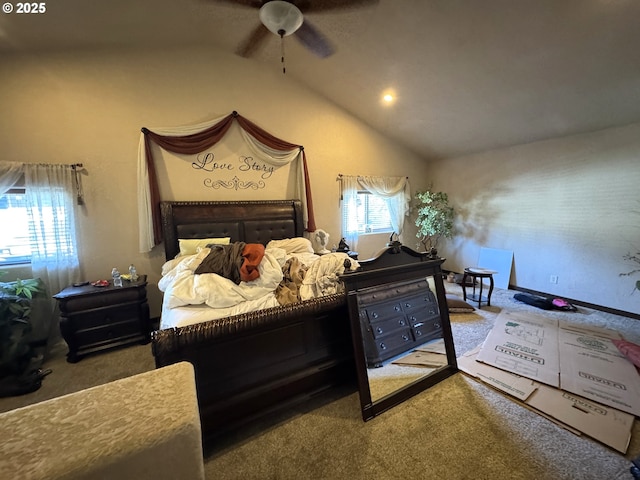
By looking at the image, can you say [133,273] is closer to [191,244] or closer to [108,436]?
[191,244]

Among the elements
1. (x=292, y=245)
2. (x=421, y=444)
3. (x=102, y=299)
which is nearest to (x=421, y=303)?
(x=421, y=444)

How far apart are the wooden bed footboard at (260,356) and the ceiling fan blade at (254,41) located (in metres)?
2.30

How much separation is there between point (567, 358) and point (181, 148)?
185 inches

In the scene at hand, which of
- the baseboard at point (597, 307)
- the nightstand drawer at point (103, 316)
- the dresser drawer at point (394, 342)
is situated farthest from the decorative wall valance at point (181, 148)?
the baseboard at point (597, 307)

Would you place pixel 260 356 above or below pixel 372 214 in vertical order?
below

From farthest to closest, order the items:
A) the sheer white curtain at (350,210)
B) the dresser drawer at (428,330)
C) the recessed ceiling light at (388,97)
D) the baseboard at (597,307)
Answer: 1. the sheer white curtain at (350,210)
2. the recessed ceiling light at (388,97)
3. the baseboard at (597,307)
4. the dresser drawer at (428,330)

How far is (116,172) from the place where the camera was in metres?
2.99

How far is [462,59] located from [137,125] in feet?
12.4

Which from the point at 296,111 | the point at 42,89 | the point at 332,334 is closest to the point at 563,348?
the point at 332,334

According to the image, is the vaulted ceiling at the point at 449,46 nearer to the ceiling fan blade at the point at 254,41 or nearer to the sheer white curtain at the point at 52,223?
the ceiling fan blade at the point at 254,41

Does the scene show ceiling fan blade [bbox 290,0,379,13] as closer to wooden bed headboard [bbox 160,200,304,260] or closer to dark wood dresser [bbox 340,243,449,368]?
dark wood dresser [bbox 340,243,449,368]

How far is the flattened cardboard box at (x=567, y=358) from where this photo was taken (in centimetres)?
197

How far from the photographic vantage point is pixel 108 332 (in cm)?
265

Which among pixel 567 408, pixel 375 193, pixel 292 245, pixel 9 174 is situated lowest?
pixel 567 408
